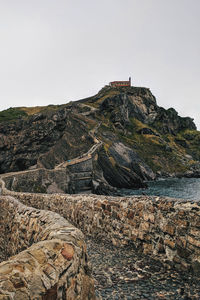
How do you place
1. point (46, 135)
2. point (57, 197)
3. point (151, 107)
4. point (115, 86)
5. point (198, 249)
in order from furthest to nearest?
point (115, 86) → point (151, 107) → point (46, 135) → point (57, 197) → point (198, 249)

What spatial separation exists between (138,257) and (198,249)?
102 inches

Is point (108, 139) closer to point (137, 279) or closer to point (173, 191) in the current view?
point (173, 191)

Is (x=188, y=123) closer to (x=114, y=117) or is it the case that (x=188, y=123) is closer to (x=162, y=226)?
(x=114, y=117)

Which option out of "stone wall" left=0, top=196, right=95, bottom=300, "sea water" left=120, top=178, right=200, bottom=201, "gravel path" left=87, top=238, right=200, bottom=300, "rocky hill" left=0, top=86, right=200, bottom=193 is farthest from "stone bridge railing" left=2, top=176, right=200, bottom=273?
"sea water" left=120, top=178, right=200, bottom=201

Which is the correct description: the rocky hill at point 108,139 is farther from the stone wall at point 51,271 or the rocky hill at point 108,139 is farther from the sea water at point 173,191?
the stone wall at point 51,271

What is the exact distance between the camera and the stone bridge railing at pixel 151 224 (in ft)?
20.7

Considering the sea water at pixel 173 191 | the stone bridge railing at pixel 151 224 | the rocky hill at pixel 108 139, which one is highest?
the rocky hill at pixel 108 139

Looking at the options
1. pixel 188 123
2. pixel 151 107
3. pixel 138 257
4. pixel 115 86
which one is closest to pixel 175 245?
pixel 138 257

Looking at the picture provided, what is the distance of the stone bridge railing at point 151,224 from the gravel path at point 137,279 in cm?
35

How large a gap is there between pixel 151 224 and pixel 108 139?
92.8 m

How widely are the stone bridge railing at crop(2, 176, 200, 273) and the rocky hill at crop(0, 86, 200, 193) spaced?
4154cm

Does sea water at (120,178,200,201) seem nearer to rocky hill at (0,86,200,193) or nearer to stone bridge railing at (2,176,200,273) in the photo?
rocky hill at (0,86,200,193)

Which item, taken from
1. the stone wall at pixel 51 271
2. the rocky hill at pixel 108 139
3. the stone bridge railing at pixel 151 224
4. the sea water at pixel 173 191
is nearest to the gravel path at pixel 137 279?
the stone bridge railing at pixel 151 224

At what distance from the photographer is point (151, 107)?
6531 inches
